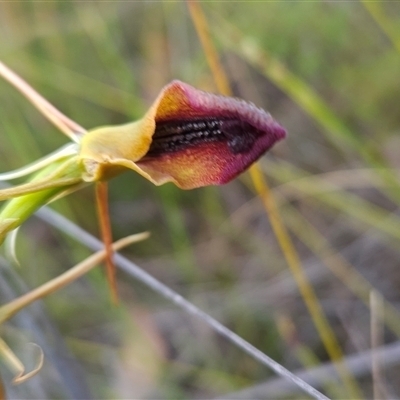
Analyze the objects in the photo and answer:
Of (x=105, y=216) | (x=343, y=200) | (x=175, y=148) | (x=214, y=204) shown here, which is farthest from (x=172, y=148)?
(x=214, y=204)

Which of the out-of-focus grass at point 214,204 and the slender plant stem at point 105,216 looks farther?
the out-of-focus grass at point 214,204

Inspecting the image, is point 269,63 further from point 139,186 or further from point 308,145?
point 139,186

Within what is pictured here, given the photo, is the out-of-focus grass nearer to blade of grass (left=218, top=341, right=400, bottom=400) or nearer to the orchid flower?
blade of grass (left=218, top=341, right=400, bottom=400)

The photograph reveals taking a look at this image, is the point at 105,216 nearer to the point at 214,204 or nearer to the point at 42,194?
the point at 42,194

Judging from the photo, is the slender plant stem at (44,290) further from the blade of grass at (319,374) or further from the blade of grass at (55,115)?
the blade of grass at (319,374)

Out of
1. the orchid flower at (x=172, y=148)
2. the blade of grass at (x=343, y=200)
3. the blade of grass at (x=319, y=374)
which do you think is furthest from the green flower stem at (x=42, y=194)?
the blade of grass at (x=343, y=200)
